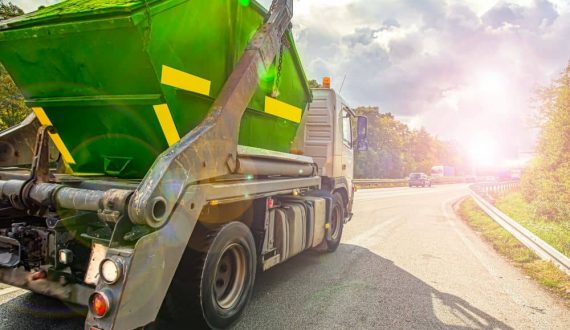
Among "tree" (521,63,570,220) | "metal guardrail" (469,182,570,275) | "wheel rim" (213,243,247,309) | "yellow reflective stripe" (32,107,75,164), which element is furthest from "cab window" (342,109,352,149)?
"tree" (521,63,570,220)

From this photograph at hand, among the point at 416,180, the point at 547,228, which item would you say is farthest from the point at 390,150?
the point at 547,228

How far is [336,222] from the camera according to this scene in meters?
7.02

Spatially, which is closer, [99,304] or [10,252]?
[99,304]

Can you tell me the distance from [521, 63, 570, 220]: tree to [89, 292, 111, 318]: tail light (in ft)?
50.3

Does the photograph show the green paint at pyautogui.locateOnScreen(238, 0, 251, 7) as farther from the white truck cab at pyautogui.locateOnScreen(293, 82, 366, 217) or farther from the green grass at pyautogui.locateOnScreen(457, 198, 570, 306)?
the green grass at pyautogui.locateOnScreen(457, 198, 570, 306)

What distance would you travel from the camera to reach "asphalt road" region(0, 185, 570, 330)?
364cm

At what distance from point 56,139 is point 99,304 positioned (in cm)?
229

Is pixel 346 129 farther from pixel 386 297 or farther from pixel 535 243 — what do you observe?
pixel 535 243

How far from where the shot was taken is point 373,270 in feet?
18.4

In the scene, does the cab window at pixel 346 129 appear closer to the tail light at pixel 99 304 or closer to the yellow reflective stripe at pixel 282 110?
the yellow reflective stripe at pixel 282 110

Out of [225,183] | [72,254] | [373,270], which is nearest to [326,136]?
[373,270]

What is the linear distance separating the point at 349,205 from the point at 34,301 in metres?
5.61

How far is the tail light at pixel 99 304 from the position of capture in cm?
222

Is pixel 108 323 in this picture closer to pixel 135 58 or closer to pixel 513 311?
pixel 135 58
